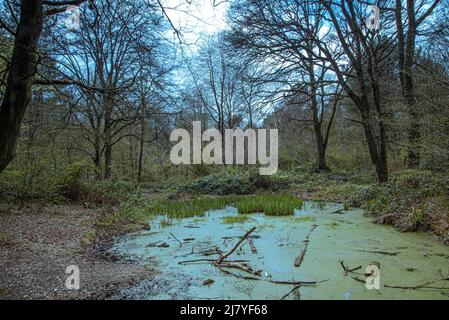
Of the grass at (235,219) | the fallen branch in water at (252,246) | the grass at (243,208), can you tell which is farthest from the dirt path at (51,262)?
the grass at (235,219)

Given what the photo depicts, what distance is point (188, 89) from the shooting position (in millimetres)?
20906

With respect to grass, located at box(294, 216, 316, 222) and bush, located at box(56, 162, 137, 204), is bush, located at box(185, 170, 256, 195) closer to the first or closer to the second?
bush, located at box(56, 162, 137, 204)

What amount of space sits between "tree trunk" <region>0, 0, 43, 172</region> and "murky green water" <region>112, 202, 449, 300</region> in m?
1.85

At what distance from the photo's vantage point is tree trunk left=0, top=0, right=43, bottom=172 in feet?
9.25

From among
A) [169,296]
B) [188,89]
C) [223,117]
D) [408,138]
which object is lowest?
[169,296]

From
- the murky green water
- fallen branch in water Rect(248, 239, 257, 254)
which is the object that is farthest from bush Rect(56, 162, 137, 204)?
fallen branch in water Rect(248, 239, 257, 254)

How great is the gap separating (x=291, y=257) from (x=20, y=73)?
365 cm

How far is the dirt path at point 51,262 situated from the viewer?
3.30m

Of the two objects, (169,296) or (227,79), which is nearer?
(169,296)

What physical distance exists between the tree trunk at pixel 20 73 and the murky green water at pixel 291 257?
6.06 feet

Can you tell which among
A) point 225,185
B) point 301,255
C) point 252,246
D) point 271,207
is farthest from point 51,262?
point 225,185
